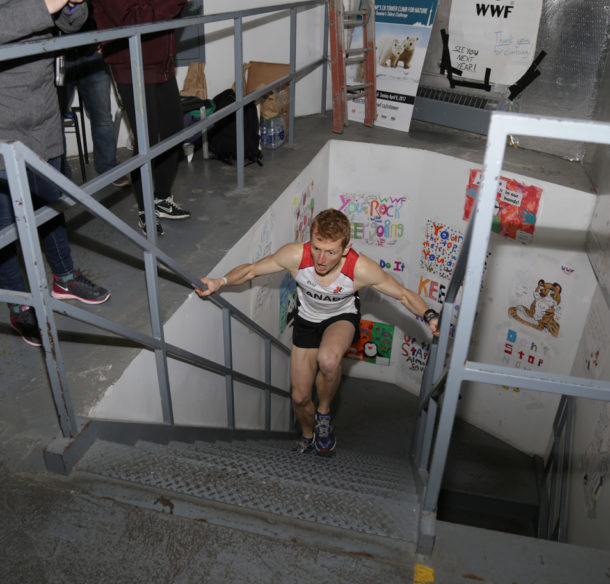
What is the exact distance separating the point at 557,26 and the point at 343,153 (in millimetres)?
2044

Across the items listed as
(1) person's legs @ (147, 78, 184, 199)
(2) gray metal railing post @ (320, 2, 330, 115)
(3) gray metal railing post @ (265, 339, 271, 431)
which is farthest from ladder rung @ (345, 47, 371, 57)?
(3) gray metal railing post @ (265, 339, 271, 431)

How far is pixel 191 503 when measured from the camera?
66.6 inches

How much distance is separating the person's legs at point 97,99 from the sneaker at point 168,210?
0.67 m

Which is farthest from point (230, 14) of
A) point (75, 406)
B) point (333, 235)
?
point (75, 406)

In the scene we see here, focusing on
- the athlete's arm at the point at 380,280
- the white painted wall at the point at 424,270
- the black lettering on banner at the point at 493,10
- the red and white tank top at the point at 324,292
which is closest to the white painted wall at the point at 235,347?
the white painted wall at the point at 424,270

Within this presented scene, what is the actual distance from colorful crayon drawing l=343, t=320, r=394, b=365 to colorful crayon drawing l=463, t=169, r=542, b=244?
69.4 inches

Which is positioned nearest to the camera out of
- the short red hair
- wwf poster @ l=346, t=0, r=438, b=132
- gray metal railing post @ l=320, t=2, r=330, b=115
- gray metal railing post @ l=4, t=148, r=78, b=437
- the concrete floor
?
gray metal railing post @ l=4, t=148, r=78, b=437

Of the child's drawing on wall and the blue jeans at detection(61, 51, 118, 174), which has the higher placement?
the blue jeans at detection(61, 51, 118, 174)

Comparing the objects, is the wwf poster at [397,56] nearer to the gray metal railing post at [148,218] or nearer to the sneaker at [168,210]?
the sneaker at [168,210]

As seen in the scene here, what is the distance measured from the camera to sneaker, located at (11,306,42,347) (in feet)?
7.72

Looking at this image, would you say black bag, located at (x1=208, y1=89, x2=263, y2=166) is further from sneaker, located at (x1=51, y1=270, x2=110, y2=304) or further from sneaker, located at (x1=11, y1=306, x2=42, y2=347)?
sneaker, located at (x1=11, y1=306, x2=42, y2=347)

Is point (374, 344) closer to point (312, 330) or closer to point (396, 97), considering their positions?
point (396, 97)

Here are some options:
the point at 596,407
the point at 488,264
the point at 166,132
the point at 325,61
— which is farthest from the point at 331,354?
the point at 325,61

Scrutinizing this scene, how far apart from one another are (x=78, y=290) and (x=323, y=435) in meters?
1.67
